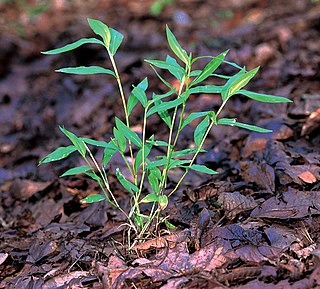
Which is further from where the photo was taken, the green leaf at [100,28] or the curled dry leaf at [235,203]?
the curled dry leaf at [235,203]

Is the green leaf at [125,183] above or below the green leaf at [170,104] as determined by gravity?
below

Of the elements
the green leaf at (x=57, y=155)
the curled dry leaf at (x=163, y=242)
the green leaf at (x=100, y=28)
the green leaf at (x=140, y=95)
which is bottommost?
the curled dry leaf at (x=163, y=242)

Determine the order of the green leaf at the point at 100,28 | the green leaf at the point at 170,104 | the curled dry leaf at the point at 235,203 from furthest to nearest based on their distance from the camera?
the curled dry leaf at the point at 235,203, the green leaf at the point at 100,28, the green leaf at the point at 170,104

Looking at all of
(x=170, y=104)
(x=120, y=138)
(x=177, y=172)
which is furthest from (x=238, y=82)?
(x=177, y=172)

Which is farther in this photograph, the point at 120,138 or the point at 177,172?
the point at 177,172

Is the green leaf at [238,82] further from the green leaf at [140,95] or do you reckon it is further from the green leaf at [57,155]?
the green leaf at [57,155]

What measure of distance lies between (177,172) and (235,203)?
72cm

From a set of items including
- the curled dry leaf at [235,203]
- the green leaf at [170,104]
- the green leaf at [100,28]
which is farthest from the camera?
the curled dry leaf at [235,203]

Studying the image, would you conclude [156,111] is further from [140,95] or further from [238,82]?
[238,82]

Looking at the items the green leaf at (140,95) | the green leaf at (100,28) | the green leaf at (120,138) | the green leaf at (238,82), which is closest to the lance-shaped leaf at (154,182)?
the green leaf at (120,138)

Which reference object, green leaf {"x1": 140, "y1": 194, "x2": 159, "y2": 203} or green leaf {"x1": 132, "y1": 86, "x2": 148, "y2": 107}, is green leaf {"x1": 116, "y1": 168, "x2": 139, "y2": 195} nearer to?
green leaf {"x1": 140, "y1": 194, "x2": 159, "y2": 203}

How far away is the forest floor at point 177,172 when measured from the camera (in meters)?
1.62

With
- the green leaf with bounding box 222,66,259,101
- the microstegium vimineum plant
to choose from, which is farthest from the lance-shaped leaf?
the green leaf with bounding box 222,66,259,101

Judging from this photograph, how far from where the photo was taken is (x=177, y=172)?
2611mm
